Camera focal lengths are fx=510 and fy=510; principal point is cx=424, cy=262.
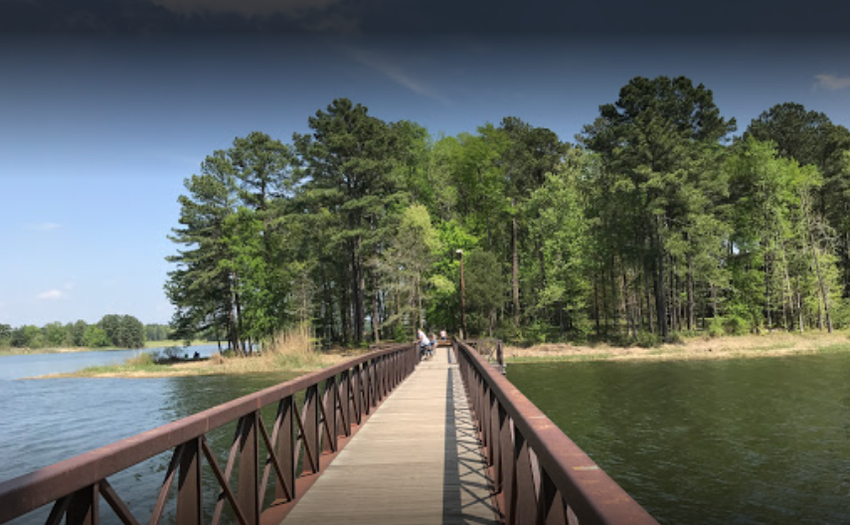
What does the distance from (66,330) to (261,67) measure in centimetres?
15588

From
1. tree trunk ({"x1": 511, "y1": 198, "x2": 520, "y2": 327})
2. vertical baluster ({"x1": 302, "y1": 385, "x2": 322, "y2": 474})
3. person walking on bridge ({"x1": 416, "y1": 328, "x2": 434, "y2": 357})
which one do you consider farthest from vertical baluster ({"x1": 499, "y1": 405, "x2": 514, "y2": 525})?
tree trunk ({"x1": 511, "y1": 198, "x2": 520, "y2": 327})

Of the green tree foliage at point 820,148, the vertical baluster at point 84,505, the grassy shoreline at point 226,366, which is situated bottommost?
the grassy shoreline at point 226,366

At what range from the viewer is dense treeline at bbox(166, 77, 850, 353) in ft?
127

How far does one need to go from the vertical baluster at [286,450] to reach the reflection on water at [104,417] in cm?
541

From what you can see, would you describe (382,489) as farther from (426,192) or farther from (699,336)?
(426,192)

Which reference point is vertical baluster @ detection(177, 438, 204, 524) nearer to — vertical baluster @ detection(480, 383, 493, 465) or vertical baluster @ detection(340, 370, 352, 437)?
vertical baluster @ detection(480, 383, 493, 465)

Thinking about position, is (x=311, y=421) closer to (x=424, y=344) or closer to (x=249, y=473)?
(x=249, y=473)

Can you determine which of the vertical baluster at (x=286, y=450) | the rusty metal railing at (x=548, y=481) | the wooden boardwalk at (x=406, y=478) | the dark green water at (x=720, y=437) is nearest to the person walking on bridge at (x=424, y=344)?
the dark green water at (x=720, y=437)

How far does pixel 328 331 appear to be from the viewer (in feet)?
172

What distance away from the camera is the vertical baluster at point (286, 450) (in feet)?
14.7

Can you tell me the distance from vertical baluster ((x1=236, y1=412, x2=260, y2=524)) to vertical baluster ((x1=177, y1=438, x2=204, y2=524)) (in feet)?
2.59

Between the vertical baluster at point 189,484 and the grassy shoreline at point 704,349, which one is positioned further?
the grassy shoreline at point 704,349

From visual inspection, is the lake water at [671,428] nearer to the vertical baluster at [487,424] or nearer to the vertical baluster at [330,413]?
the vertical baluster at [487,424]

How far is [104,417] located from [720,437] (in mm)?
19575
